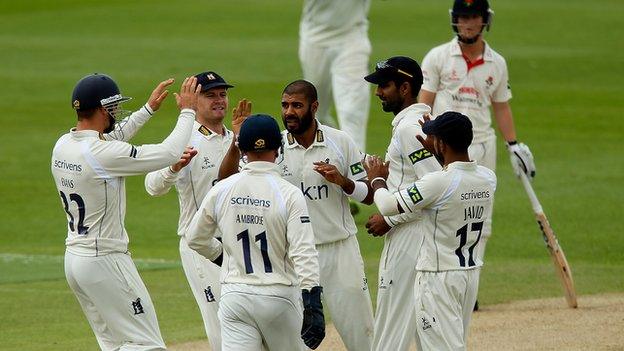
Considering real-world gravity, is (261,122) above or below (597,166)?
above

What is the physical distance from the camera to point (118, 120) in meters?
8.91

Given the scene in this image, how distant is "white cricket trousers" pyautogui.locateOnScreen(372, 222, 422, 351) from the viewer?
9156 mm

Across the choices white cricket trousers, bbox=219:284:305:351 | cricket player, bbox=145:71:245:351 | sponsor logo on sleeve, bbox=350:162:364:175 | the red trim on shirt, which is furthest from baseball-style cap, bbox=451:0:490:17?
white cricket trousers, bbox=219:284:305:351

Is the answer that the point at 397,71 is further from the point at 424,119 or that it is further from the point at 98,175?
the point at 98,175

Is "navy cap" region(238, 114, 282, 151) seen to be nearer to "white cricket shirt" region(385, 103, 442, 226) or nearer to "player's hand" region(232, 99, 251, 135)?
"player's hand" region(232, 99, 251, 135)

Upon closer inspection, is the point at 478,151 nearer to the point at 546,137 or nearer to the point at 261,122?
the point at 261,122

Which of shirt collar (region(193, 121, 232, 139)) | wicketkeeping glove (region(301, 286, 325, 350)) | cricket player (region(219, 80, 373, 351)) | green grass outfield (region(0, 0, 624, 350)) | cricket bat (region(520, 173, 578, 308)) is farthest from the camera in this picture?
green grass outfield (region(0, 0, 624, 350))

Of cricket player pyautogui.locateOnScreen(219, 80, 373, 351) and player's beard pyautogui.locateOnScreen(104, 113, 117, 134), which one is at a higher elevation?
player's beard pyautogui.locateOnScreen(104, 113, 117, 134)

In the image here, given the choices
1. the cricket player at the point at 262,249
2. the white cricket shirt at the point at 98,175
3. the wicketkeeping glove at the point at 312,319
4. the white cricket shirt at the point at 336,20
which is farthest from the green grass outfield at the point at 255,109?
the wicketkeeping glove at the point at 312,319

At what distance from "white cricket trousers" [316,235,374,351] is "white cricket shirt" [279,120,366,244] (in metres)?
0.10

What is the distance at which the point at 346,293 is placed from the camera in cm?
911

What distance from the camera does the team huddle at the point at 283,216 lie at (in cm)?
785

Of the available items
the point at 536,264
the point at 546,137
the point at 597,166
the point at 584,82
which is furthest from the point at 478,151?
the point at 584,82

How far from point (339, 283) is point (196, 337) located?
7.91 feet
